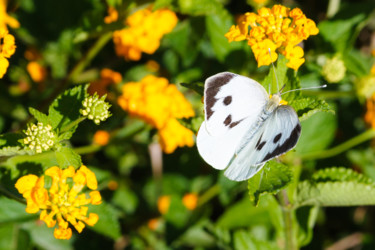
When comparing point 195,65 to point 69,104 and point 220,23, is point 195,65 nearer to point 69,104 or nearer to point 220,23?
point 220,23

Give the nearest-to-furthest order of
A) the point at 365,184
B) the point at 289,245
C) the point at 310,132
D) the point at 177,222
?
the point at 365,184 → the point at 289,245 → the point at 310,132 → the point at 177,222

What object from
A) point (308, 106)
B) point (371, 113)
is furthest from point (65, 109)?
point (371, 113)

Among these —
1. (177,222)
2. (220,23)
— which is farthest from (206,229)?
(220,23)

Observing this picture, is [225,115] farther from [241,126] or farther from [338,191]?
[338,191]

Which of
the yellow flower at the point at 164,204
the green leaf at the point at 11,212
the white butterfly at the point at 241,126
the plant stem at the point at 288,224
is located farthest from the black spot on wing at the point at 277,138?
the yellow flower at the point at 164,204

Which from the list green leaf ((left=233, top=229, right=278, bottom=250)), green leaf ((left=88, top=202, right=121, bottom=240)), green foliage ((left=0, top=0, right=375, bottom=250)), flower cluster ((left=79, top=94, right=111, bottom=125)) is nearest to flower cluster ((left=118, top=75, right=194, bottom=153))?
green foliage ((left=0, top=0, right=375, bottom=250))

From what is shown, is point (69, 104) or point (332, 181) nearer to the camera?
point (69, 104)
